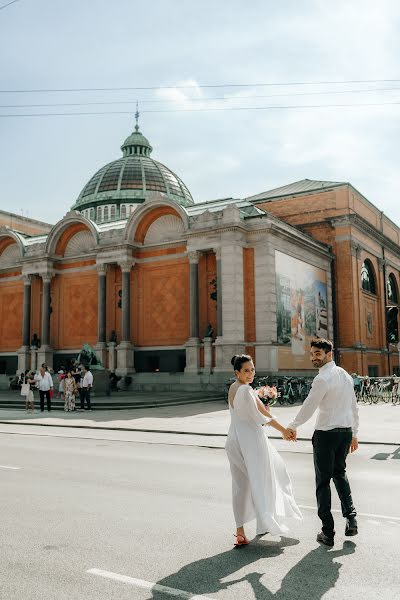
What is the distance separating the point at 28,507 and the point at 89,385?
55.7 feet

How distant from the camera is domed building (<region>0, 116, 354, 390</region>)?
1275 inches

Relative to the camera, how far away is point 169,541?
5.43 metres

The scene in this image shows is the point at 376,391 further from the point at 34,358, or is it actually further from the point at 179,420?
the point at 34,358

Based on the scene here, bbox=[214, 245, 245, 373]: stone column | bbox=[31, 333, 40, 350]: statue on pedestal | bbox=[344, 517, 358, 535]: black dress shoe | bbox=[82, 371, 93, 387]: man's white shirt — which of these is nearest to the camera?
bbox=[344, 517, 358, 535]: black dress shoe

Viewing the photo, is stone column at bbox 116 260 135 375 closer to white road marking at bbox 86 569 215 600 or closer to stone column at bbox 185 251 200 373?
stone column at bbox 185 251 200 373

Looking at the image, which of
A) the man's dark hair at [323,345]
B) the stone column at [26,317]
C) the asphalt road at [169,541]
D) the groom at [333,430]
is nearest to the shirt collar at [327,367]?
the groom at [333,430]

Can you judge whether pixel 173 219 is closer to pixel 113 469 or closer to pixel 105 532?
pixel 113 469

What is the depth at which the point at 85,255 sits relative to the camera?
39312 millimetres

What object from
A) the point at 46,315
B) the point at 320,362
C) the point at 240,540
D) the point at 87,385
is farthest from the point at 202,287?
the point at 240,540

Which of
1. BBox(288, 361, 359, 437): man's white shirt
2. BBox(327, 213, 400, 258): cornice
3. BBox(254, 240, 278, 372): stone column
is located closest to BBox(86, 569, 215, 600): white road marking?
BBox(288, 361, 359, 437): man's white shirt

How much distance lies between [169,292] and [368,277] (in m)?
19.3

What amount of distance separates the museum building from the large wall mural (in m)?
0.07

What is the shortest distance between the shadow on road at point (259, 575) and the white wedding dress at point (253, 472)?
0.33m

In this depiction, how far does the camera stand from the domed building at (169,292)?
106 feet
